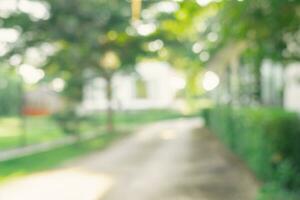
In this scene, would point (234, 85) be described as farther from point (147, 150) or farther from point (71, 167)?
point (71, 167)

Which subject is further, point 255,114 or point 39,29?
point 39,29

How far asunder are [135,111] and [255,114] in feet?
117

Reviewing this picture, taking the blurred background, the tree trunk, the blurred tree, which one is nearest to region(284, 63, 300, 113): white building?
the blurred background

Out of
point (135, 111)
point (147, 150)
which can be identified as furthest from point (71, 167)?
point (135, 111)

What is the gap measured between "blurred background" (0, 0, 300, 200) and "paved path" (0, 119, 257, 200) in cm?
64

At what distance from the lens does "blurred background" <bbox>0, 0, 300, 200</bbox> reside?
6.73 metres

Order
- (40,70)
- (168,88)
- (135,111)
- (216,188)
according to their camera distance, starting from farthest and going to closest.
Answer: (168,88), (135,111), (40,70), (216,188)

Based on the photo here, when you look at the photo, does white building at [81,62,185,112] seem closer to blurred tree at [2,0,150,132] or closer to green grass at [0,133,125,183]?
blurred tree at [2,0,150,132]

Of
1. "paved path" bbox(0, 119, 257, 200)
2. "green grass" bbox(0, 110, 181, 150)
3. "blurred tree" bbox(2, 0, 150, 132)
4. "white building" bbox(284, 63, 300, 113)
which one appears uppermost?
"blurred tree" bbox(2, 0, 150, 132)

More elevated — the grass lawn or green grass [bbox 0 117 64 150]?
green grass [bbox 0 117 64 150]

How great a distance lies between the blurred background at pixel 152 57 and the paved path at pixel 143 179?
645mm

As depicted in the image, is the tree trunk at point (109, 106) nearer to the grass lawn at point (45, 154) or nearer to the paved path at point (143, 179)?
the grass lawn at point (45, 154)

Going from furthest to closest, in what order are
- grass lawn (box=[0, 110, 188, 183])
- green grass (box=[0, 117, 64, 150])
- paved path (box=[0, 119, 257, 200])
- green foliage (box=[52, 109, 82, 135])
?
green foliage (box=[52, 109, 82, 135]), green grass (box=[0, 117, 64, 150]), grass lawn (box=[0, 110, 188, 183]), paved path (box=[0, 119, 257, 200])

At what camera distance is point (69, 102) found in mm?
22125
